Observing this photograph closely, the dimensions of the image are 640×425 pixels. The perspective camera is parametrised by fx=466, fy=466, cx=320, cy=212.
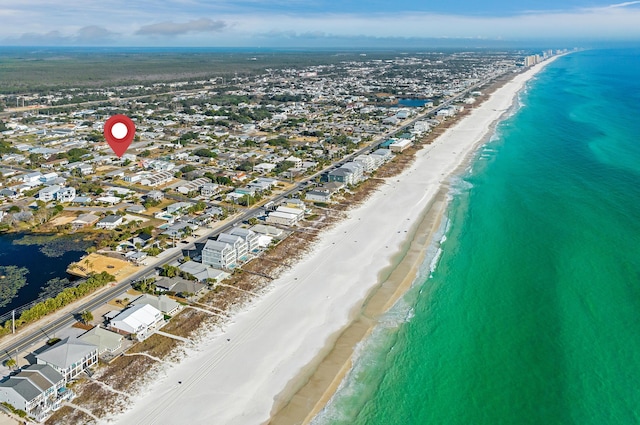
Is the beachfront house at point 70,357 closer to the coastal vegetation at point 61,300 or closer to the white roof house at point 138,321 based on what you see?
the white roof house at point 138,321

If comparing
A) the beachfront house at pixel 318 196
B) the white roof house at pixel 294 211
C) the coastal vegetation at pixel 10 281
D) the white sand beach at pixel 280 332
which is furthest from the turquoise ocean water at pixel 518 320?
the coastal vegetation at pixel 10 281

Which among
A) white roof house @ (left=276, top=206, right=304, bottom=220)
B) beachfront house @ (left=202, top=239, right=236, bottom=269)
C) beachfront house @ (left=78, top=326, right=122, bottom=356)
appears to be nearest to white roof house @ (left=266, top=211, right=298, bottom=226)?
white roof house @ (left=276, top=206, right=304, bottom=220)

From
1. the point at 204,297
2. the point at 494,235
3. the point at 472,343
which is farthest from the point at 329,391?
the point at 494,235

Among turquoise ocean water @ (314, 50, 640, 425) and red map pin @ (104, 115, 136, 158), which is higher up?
red map pin @ (104, 115, 136, 158)

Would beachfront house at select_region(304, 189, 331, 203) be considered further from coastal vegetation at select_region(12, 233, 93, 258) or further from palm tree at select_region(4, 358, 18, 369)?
palm tree at select_region(4, 358, 18, 369)

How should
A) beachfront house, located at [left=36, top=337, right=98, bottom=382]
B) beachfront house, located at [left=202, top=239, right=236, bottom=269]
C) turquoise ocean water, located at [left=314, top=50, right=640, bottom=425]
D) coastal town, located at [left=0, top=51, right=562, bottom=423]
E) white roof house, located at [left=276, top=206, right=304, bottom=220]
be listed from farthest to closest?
white roof house, located at [left=276, top=206, right=304, bottom=220]
beachfront house, located at [left=202, top=239, right=236, bottom=269]
coastal town, located at [left=0, top=51, right=562, bottom=423]
turquoise ocean water, located at [left=314, top=50, right=640, bottom=425]
beachfront house, located at [left=36, top=337, right=98, bottom=382]

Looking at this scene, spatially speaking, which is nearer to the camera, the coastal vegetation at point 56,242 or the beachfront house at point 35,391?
the beachfront house at point 35,391
